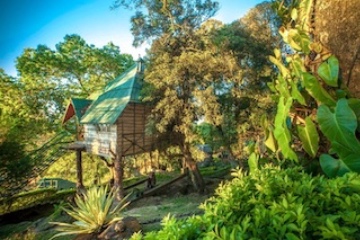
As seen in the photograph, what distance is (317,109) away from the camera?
2.87 m

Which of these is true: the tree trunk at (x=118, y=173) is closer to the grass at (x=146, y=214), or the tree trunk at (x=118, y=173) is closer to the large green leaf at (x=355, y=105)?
the grass at (x=146, y=214)

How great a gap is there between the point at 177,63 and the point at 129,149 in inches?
178

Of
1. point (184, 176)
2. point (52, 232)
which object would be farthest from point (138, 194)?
point (52, 232)

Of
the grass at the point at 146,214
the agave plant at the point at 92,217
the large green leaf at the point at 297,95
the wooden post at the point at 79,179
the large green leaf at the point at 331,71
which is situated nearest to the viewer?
the large green leaf at the point at 331,71

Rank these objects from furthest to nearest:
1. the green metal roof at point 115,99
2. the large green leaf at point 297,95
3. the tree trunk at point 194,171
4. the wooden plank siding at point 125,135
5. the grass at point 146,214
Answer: the tree trunk at point 194,171
the wooden plank siding at point 125,135
the green metal roof at point 115,99
the grass at point 146,214
the large green leaf at point 297,95

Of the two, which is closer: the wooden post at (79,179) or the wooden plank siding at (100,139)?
the wooden plank siding at (100,139)

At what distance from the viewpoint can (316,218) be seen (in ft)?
4.58

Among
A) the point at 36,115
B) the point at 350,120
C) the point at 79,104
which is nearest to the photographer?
the point at 350,120

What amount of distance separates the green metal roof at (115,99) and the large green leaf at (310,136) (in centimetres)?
788

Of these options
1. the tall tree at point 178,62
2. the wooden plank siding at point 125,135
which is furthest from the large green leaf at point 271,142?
the wooden plank siding at point 125,135

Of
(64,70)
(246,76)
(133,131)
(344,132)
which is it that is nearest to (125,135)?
(133,131)

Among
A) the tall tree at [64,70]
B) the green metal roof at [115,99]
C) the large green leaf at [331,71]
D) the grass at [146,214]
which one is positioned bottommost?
the grass at [146,214]

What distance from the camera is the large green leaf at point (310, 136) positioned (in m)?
2.82

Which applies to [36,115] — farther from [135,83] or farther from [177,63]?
[177,63]
